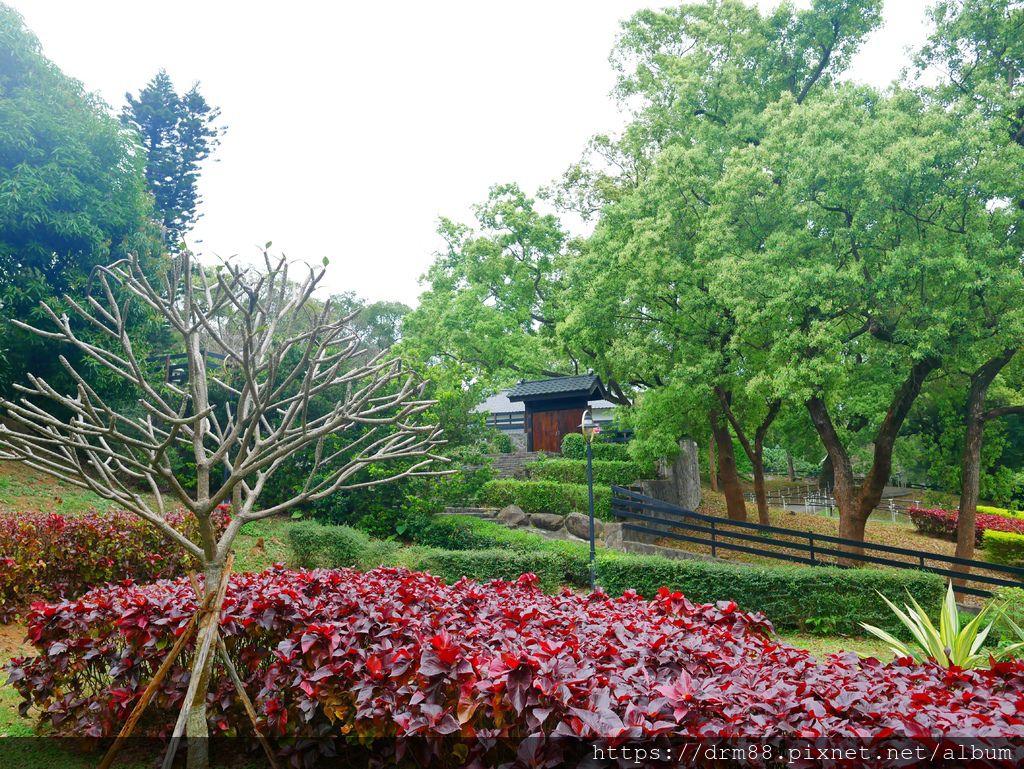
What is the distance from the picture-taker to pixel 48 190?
14.2 metres

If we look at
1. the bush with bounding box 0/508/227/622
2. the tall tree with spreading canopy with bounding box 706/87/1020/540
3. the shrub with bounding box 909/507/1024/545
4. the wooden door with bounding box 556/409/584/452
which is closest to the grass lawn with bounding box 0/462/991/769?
the bush with bounding box 0/508/227/622

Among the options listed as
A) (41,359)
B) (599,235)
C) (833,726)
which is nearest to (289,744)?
(833,726)

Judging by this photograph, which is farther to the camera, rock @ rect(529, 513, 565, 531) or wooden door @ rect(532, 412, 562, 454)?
wooden door @ rect(532, 412, 562, 454)

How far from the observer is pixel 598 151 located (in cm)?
2347

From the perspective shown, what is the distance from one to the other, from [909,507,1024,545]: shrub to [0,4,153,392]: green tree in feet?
86.5

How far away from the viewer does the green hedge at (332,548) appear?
10492 millimetres

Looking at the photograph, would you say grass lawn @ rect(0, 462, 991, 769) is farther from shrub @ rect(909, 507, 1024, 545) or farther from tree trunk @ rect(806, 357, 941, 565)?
tree trunk @ rect(806, 357, 941, 565)

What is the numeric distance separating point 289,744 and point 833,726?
121 inches

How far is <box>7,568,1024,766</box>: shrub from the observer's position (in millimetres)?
2734

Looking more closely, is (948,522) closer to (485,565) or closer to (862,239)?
(862,239)

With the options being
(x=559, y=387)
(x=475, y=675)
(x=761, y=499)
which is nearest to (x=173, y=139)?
(x=559, y=387)

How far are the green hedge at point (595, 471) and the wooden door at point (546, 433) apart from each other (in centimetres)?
545

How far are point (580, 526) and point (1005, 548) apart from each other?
1056 centimetres

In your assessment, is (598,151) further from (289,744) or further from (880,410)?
(289,744)
